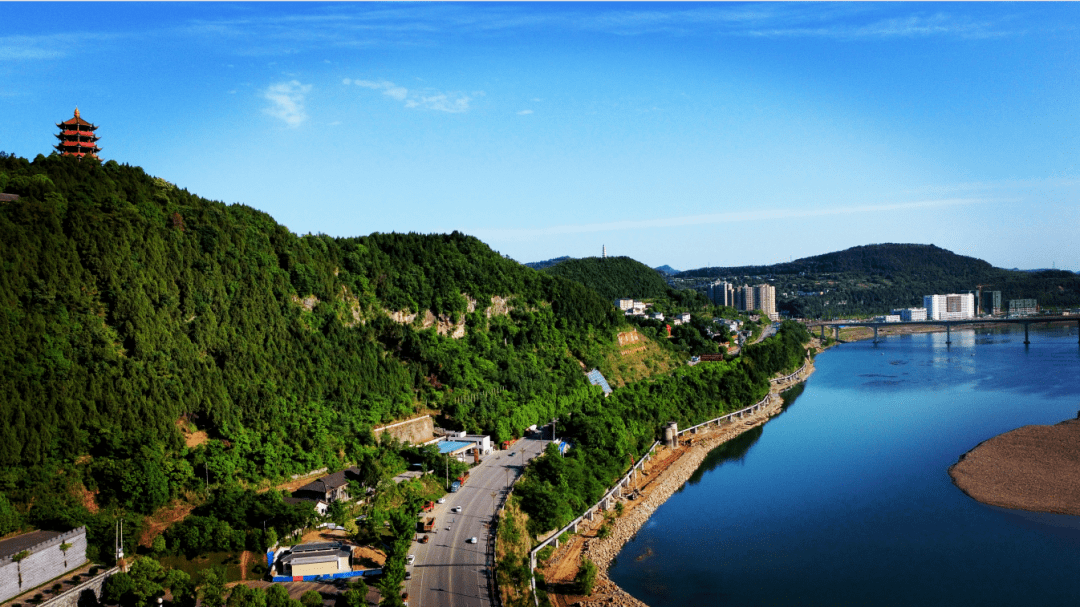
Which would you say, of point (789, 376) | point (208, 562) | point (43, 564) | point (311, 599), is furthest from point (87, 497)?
point (789, 376)

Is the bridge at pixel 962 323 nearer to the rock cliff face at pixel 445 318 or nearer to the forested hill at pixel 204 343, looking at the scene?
the rock cliff face at pixel 445 318

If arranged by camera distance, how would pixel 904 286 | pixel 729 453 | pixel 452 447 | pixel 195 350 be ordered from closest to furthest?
pixel 195 350
pixel 452 447
pixel 729 453
pixel 904 286

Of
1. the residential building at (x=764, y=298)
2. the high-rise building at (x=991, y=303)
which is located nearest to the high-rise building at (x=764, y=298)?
the residential building at (x=764, y=298)

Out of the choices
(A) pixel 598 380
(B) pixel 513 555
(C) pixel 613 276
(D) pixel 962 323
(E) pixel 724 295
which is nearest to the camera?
(B) pixel 513 555

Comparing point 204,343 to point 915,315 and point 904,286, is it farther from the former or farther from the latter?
point 904,286

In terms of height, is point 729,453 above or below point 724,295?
below

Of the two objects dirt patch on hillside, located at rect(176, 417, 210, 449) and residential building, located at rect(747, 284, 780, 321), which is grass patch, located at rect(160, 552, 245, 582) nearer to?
dirt patch on hillside, located at rect(176, 417, 210, 449)

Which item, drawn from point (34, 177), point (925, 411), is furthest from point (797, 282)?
point (34, 177)
